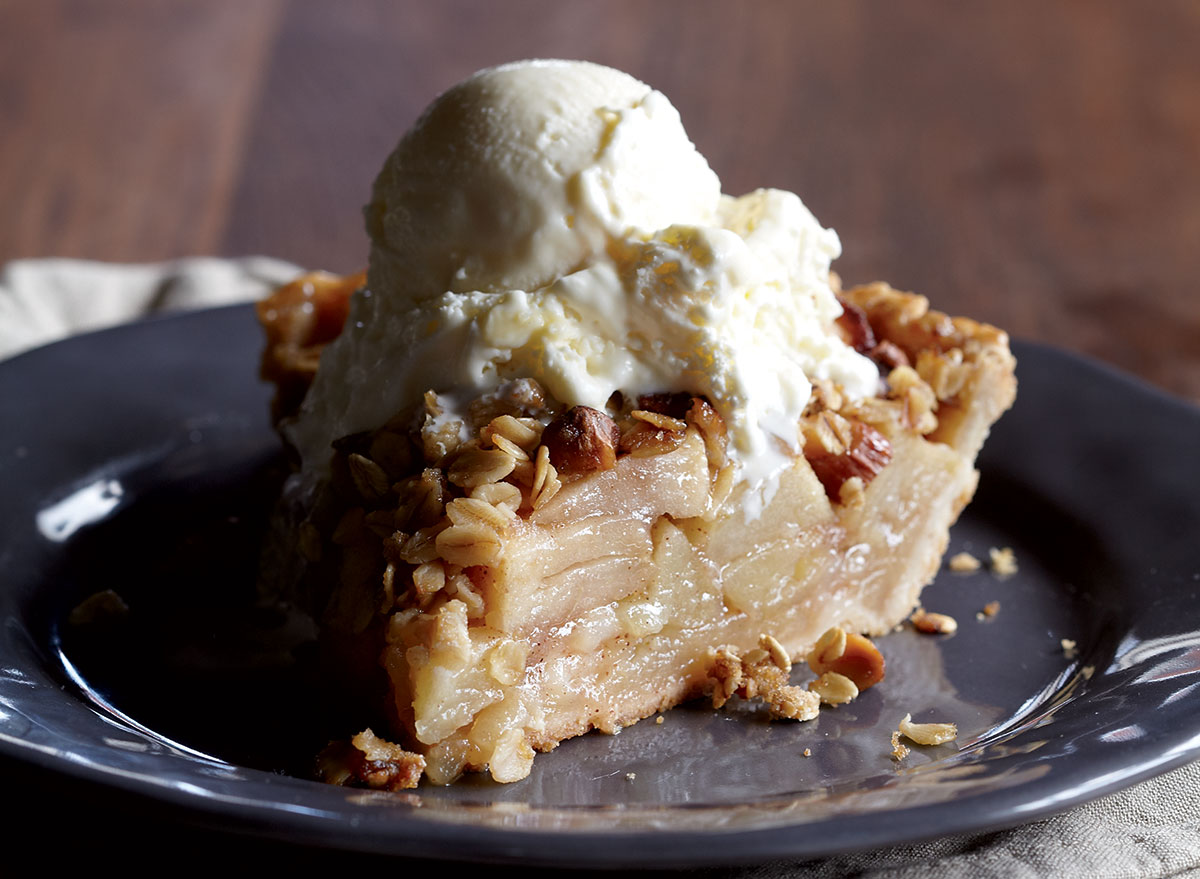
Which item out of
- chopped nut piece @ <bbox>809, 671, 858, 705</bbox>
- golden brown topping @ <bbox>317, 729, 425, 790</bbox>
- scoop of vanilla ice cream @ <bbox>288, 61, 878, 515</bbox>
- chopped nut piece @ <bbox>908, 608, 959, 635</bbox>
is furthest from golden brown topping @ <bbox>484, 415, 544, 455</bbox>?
chopped nut piece @ <bbox>908, 608, 959, 635</bbox>

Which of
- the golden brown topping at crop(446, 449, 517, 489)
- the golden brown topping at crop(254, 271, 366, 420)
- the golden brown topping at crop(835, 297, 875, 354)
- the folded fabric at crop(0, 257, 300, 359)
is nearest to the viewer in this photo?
the golden brown topping at crop(446, 449, 517, 489)

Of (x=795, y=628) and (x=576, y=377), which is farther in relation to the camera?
(x=795, y=628)

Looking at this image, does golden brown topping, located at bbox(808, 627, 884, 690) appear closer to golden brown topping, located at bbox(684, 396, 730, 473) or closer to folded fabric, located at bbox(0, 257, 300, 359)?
golden brown topping, located at bbox(684, 396, 730, 473)

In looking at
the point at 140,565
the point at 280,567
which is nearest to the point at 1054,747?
the point at 280,567

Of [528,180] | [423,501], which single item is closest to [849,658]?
[423,501]

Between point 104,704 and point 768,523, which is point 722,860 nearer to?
point 768,523

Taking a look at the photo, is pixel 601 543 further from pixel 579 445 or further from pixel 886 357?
pixel 886 357
